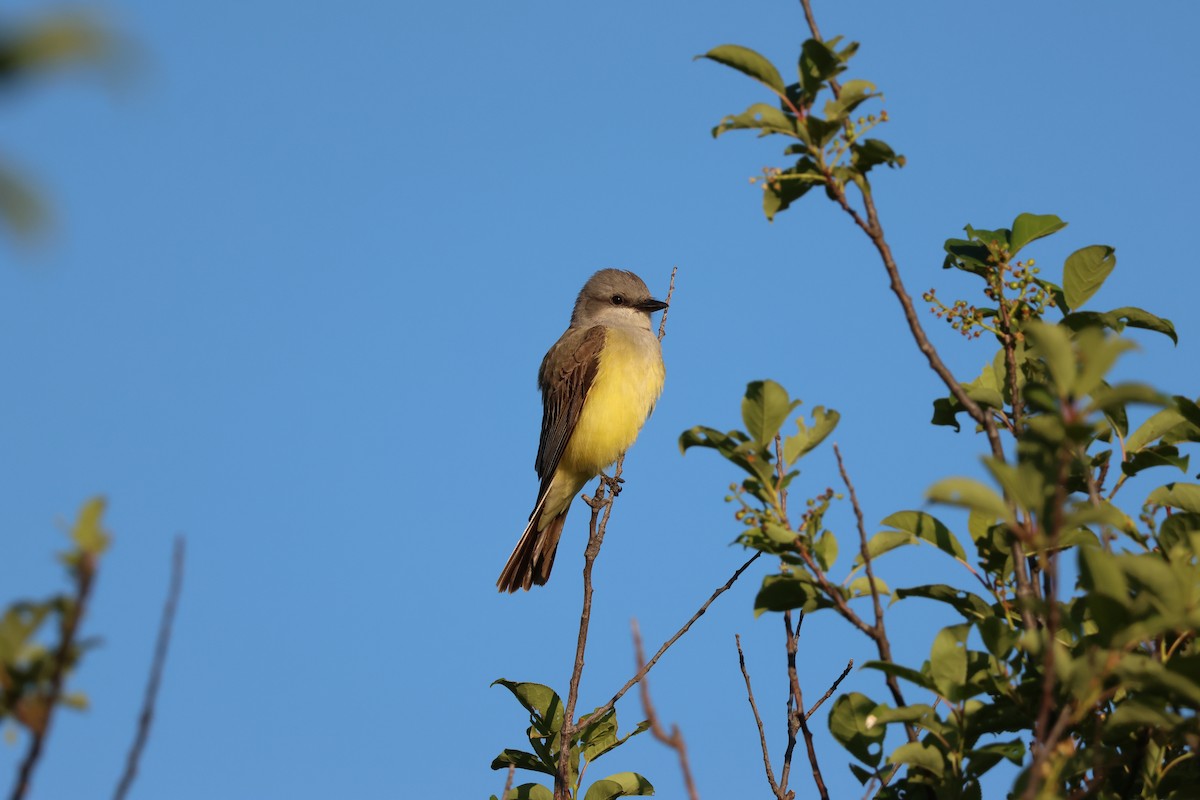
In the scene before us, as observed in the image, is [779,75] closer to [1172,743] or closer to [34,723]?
[1172,743]

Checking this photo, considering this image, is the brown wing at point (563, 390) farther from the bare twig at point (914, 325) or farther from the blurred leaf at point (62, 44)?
the blurred leaf at point (62, 44)

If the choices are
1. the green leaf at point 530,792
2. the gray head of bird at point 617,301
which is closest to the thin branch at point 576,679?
the green leaf at point 530,792

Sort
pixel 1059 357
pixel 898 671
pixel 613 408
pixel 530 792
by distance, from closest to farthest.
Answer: pixel 1059 357 → pixel 898 671 → pixel 530 792 → pixel 613 408

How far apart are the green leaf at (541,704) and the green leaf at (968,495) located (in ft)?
6.83

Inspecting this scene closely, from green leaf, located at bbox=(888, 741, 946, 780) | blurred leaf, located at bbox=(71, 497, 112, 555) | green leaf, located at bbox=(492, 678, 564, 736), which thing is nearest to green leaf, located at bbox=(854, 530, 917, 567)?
green leaf, located at bbox=(888, 741, 946, 780)

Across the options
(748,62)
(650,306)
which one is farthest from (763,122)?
(650,306)

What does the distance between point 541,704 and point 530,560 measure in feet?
17.2

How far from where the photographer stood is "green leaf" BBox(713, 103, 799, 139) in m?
2.96

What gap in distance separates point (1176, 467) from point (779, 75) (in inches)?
59.6

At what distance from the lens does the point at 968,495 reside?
227 centimetres

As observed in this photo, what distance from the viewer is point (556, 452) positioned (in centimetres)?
922

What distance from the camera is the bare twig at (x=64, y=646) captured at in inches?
62.6

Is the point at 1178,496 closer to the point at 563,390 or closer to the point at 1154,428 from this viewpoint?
the point at 1154,428

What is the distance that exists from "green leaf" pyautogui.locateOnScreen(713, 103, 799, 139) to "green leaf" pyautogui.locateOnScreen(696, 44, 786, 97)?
0.09 meters
